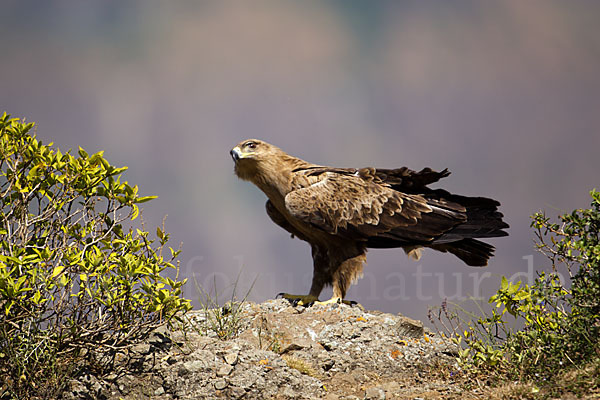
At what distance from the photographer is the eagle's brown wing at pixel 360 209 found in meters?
7.82

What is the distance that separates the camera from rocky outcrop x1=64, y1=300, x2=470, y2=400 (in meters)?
5.47

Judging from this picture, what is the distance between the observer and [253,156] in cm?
822

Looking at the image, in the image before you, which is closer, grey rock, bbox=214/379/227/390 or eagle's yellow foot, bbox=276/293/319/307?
grey rock, bbox=214/379/227/390

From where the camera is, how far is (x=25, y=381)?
5.13 metres

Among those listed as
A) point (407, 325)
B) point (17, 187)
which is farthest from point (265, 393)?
point (17, 187)

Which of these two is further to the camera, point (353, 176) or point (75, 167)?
point (353, 176)

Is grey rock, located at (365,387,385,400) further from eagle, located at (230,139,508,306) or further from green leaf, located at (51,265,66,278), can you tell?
green leaf, located at (51,265,66,278)

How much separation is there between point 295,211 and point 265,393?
2.87 meters

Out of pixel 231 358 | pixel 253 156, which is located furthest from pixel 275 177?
pixel 231 358

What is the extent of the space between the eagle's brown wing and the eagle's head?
19.7 inches

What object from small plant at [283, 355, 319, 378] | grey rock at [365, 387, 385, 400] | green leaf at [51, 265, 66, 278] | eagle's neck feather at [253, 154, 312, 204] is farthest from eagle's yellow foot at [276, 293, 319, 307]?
green leaf at [51, 265, 66, 278]

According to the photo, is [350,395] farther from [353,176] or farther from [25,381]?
[353,176]

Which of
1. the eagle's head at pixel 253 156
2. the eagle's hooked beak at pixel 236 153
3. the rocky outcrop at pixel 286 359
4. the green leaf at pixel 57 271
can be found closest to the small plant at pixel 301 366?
the rocky outcrop at pixel 286 359

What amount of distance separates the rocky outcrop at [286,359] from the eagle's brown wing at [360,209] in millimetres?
1124
